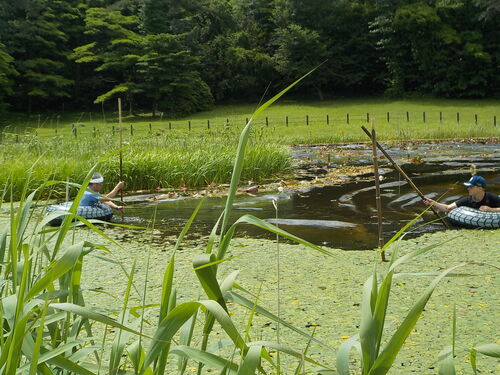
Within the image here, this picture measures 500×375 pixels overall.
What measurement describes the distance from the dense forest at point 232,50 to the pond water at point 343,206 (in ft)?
90.5

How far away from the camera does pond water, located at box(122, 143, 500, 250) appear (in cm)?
802

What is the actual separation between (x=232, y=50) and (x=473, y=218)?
39.0 m

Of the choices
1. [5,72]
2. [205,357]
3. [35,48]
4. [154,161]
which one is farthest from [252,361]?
[35,48]

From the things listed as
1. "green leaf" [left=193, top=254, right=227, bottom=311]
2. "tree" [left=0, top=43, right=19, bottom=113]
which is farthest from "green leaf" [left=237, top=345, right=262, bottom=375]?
"tree" [left=0, top=43, right=19, bottom=113]

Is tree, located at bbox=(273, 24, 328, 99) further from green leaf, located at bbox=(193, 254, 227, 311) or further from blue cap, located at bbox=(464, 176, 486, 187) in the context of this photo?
green leaf, located at bbox=(193, 254, 227, 311)

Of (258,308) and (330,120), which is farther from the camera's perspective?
(330,120)

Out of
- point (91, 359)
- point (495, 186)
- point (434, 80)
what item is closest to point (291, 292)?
point (91, 359)

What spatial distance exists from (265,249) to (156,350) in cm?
489

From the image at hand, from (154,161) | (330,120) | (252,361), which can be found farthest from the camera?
(330,120)

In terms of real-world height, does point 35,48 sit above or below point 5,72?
above

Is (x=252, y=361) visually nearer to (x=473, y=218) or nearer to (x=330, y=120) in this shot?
(x=473, y=218)

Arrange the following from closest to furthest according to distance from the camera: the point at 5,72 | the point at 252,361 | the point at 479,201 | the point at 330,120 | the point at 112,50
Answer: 1. the point at 252,361
2. the point at 479,201
3. the point at 330,120
4. the point at 5,72
5. the point at 112,50

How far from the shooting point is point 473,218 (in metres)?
7.34

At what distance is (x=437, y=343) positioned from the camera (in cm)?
380
